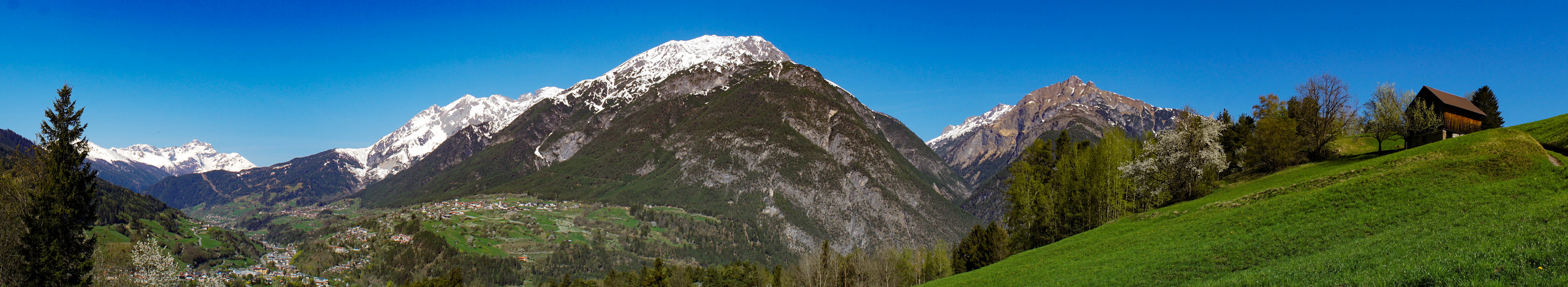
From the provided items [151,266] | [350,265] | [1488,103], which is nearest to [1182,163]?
[1488,103]

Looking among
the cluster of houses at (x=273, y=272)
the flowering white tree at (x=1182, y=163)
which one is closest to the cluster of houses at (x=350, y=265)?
the cluster of houses at (x=273, y=272)

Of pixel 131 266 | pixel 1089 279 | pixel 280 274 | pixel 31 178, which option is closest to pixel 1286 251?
pixel 1089 279

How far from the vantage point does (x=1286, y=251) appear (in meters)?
25.6

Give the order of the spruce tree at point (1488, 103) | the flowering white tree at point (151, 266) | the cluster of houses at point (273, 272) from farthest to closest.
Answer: the cluster of houses at point (273, 272) → the spruce tree at point (1488, 103) → the flowering white tree at point (151, 266)

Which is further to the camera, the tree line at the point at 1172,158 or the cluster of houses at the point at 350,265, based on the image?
the cluster of houses at the point at 350,265

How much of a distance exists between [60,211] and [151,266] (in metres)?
15.1

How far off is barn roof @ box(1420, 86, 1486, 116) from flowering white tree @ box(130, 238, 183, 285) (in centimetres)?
11059

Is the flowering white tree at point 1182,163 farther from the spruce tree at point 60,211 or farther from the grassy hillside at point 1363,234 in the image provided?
the spruce tree at point 60,211

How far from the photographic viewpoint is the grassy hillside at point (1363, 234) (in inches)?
661

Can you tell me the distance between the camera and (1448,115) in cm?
5866

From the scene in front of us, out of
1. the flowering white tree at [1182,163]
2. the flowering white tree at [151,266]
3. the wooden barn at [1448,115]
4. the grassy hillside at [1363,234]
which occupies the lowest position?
the flowering white tree at [151,266]

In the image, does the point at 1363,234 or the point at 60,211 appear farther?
the point at 60,211

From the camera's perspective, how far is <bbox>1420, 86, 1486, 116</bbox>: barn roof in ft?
190

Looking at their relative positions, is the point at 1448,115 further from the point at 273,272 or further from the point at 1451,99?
the point at 273,272
